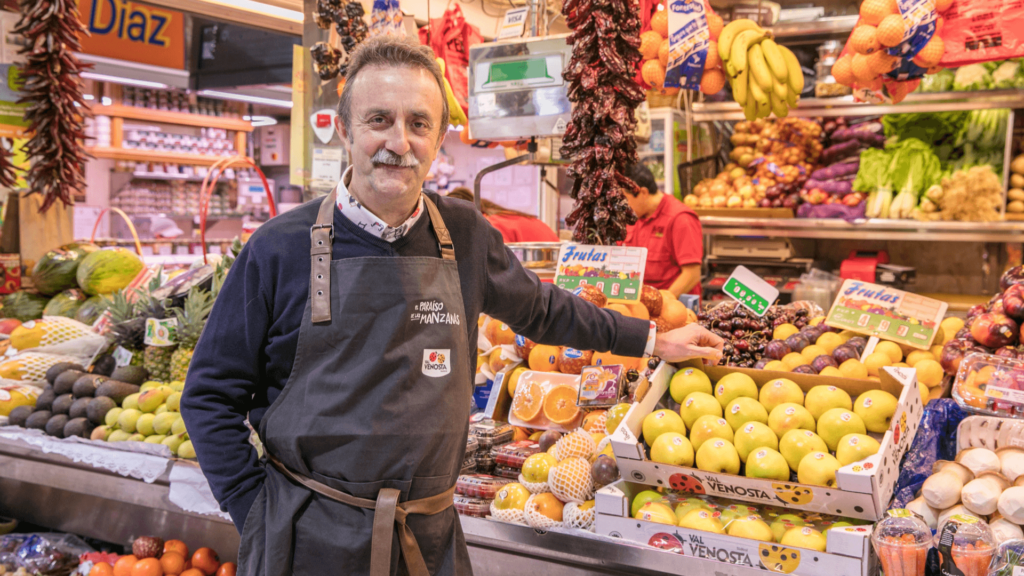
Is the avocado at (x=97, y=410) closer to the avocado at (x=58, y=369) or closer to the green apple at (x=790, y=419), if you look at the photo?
the avocado at (x=58, y=369)

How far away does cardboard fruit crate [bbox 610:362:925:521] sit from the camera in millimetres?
1680

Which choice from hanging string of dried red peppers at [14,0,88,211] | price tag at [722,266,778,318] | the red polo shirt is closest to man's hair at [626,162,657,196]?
→ the red polo shirt

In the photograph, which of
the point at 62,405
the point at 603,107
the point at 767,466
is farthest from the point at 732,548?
the point at 62,405

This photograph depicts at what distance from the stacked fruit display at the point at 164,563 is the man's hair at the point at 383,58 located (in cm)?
185

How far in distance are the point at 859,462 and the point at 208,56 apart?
7.60 meters

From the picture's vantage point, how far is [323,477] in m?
1.50

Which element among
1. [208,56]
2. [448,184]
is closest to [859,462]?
[208,56]

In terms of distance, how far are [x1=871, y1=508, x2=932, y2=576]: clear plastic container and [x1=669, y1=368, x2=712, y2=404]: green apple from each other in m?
0.64

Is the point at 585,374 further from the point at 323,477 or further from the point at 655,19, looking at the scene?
the point at 655,19

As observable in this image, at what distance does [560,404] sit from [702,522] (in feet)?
2.51

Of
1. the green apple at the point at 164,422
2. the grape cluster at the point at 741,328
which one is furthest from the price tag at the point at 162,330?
the grape cluster at the point at 741,328

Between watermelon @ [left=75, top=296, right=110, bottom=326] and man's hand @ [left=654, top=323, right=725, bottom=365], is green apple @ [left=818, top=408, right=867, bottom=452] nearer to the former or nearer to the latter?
man's hand @ [left=654, top=323, right=725, bottom=365]

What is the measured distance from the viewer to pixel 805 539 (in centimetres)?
170

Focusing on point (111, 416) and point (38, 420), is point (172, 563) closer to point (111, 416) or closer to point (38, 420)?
point (111, 416)
